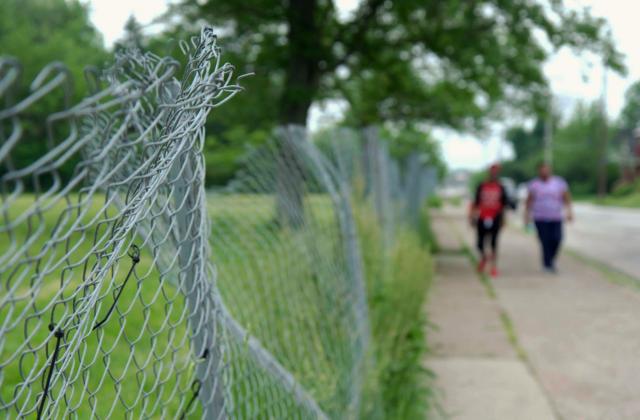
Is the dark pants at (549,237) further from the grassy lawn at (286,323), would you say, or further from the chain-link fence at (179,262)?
the grassy lawn at (286,323)

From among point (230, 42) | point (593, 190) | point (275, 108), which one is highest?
point (230, 42)

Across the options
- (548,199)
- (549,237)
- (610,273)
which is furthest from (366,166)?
(610,273)

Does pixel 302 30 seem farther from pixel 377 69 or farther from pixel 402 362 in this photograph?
pixel 402 362

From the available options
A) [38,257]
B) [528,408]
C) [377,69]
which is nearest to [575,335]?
[528,408]

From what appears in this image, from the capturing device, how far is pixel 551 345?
5.88 m

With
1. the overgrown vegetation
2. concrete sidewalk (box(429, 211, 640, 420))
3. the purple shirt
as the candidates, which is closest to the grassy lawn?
the overgrown vegetation

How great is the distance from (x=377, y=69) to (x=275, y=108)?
3535mm

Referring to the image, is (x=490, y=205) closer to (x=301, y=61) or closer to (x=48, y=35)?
(x=301, y=61)

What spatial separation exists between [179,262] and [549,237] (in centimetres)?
899

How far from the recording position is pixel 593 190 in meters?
66.0

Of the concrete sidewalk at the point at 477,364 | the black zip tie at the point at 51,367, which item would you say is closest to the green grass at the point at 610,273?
the concrete sidewalk at the point at 477,364

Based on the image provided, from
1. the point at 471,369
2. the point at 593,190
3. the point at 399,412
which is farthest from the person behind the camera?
the point at 593,190

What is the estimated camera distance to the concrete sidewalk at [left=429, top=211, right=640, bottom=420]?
4492mm

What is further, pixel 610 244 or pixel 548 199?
pixel 610 244
